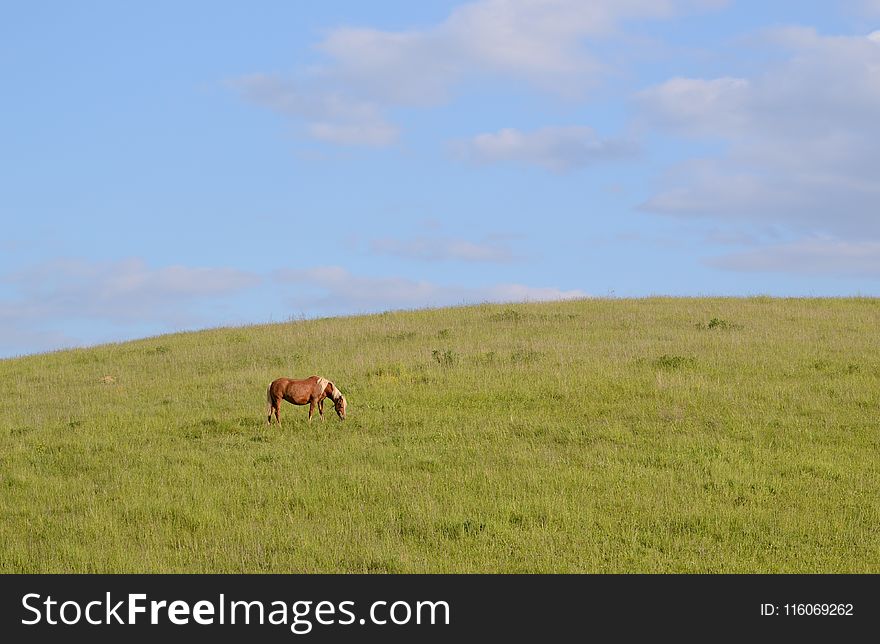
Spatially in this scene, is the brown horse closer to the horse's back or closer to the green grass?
the horse's back

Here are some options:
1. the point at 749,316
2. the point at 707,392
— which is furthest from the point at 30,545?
the point at 749,316

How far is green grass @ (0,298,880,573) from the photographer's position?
47.5 feet

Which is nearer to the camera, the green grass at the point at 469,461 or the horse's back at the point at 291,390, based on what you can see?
the green grass at the point at 469,461

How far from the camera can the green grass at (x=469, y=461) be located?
571 inches

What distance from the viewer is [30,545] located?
50.1 feet

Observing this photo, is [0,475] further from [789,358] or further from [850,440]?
[789,358]

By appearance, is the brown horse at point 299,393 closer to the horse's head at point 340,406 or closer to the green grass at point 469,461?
the horse's head at point 340,406

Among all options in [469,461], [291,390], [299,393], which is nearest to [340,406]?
[299,393]

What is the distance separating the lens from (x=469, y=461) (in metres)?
18.9

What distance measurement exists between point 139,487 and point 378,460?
4.52 meters

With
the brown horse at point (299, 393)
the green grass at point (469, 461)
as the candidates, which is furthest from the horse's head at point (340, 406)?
the green grass at point (469, 461)

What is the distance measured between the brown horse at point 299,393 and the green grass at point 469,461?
535mm

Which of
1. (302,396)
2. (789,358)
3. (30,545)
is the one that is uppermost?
(789,358)
